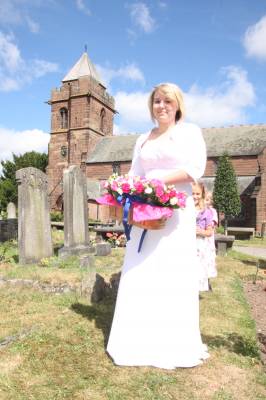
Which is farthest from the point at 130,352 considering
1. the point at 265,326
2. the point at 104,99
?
the point at 104,99

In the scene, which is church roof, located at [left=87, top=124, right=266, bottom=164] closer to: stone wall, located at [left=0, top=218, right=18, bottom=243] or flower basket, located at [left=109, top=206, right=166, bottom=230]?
stone wall, located at [left=0, top=218, right=18, bottom=243]

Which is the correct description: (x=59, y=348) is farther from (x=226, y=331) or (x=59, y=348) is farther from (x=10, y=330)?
(x=226, y=331)

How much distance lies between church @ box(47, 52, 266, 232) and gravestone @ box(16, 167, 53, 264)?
89.0 ft

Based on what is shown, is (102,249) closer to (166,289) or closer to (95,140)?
(166,289)

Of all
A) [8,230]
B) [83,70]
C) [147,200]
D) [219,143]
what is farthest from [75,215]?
[83,70]

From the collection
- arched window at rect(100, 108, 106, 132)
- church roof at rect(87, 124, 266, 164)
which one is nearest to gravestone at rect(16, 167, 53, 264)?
church roof at rect(87, 124, 266, 164)

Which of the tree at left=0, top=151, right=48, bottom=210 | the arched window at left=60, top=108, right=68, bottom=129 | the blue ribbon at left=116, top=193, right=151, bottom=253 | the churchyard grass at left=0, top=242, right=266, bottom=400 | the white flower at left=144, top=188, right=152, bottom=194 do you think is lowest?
the churchyard grass at left=0, top=242, right=266, bottom=400

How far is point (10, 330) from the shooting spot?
14.9ft

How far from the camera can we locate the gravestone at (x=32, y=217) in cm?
916

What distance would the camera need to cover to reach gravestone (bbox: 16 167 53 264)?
9164 millimetres

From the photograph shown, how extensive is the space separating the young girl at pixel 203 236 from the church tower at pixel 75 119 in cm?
3721

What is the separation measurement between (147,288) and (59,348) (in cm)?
117

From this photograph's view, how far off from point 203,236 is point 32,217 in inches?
180

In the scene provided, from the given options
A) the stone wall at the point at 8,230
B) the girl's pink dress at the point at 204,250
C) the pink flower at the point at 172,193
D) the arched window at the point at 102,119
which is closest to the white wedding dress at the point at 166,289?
the pink flower at the point at 172,193
